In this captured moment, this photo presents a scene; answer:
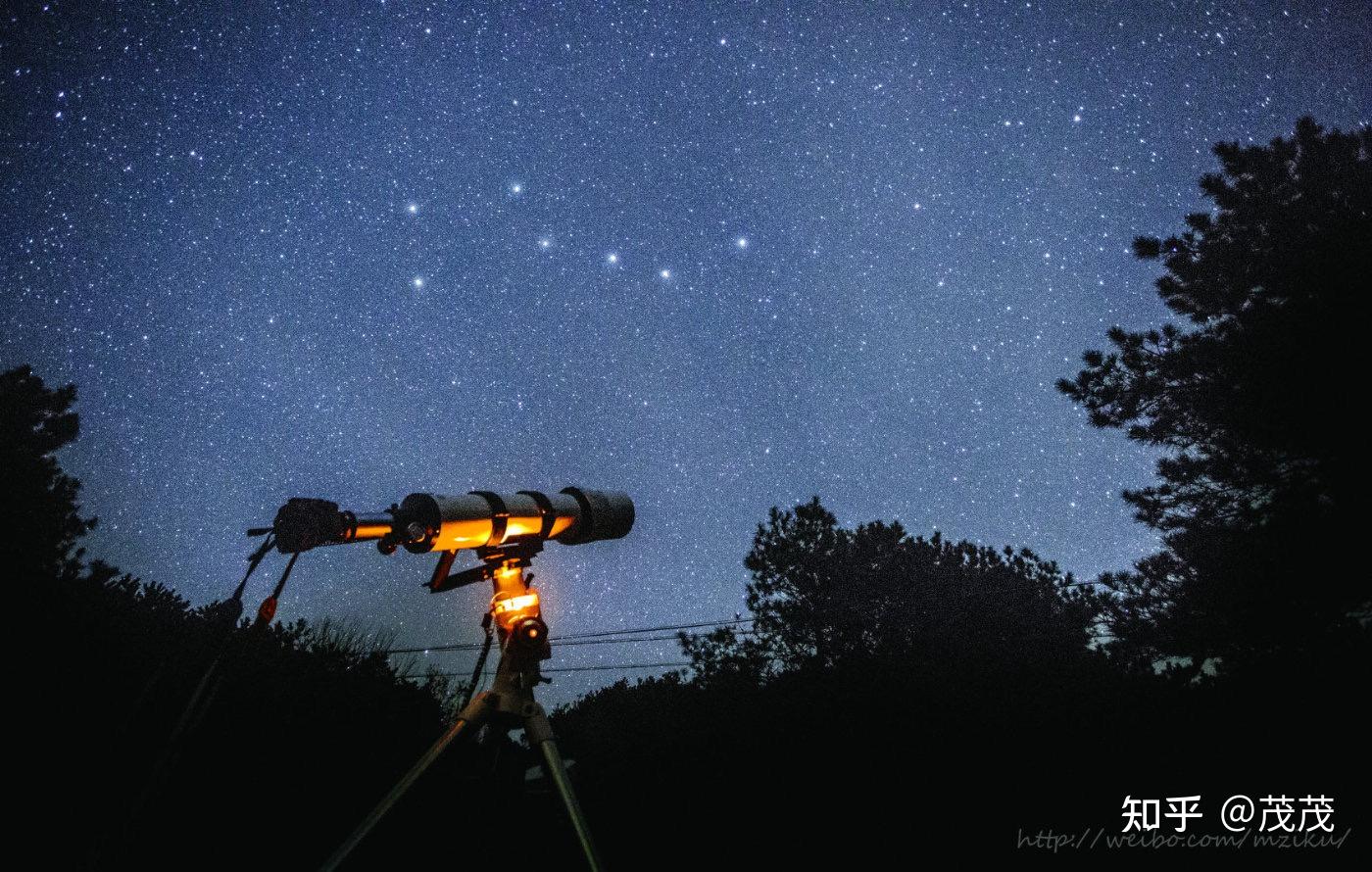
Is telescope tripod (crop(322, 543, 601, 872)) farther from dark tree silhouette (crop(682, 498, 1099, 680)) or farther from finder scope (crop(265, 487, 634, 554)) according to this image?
dark tree silhouette (crop(682, 498, 1099, 680))

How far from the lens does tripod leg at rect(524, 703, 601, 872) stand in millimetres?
2139

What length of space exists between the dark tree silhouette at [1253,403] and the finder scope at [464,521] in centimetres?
899

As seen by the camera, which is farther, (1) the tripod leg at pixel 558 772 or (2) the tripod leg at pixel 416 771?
(1) the tripod leg at pixel 558 772

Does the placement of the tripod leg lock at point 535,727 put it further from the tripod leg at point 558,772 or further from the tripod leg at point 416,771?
the tripod leg at point 416,771

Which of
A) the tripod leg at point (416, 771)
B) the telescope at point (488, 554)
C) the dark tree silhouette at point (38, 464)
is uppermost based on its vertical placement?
the dark tree silhouette at point (38, 464)

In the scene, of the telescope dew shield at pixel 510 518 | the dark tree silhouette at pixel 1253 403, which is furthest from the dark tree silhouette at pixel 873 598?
the telescope dew shield at pixel 510 518

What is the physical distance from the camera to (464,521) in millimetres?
2602

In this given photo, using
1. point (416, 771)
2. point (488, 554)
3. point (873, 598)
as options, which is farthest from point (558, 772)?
point (873, 598)

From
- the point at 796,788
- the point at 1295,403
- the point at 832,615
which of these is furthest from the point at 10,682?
the point at 832,615

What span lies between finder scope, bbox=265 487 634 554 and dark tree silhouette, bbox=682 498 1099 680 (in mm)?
13108

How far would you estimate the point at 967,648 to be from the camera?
12680 mm

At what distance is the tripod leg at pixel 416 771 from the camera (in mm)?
1930

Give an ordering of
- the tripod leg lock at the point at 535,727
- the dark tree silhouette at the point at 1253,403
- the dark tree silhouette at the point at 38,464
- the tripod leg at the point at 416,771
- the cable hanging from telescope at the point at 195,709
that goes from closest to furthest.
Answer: the cable hanging from telescope at the point at 195,709 → the tripod leg at the point at 416,771 → the tripod leg lock at the point at 535,727 → the dark tree silhouette at the point at 1253,403 → the dark tree silhouette at the point at 38,464

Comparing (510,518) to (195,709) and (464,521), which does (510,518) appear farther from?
(195,709)
